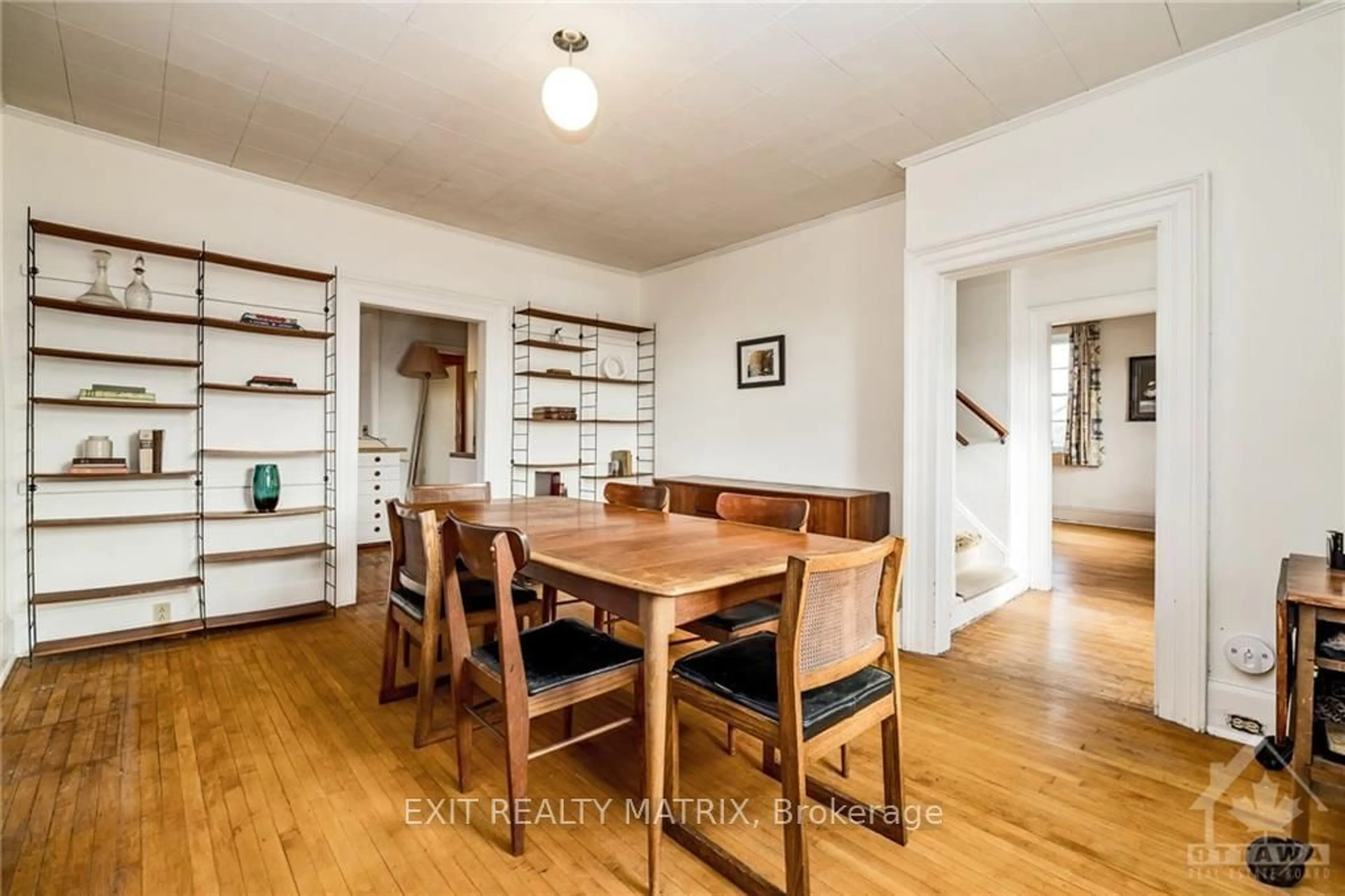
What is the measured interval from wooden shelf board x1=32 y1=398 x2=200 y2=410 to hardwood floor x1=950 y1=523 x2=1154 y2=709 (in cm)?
429

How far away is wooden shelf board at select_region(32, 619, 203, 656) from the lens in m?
2.88

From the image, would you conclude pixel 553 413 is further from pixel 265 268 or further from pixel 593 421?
pixel 265 268

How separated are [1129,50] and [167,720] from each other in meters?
4.52

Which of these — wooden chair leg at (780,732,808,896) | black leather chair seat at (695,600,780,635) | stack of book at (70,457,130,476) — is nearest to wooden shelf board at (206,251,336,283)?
stack of book at (70,457,130,476)

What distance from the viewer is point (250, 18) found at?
213 centimetres

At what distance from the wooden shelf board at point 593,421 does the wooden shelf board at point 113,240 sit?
2188 mm

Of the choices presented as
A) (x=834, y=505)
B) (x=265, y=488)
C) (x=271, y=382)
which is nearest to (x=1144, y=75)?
(x=834, y=505)

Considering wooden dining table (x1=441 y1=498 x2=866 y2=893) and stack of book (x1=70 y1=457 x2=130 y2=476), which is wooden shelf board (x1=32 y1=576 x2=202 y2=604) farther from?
wooden dining table (x1=441 y1=498 x2=866 y2=893)

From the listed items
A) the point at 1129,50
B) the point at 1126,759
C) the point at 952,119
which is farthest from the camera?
the point at 952,119

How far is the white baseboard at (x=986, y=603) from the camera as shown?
3522mm

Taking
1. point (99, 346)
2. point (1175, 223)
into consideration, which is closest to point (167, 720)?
point (99, 346)

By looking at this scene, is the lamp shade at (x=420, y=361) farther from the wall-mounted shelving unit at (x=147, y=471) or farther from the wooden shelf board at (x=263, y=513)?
the wooden shelf board at (x=263, y=513)

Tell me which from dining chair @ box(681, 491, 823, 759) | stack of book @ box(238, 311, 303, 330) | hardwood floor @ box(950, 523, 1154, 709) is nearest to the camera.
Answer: dining chair @ box(681, 491, 823, 759)

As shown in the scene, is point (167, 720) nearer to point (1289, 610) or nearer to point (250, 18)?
point (250, 18)
